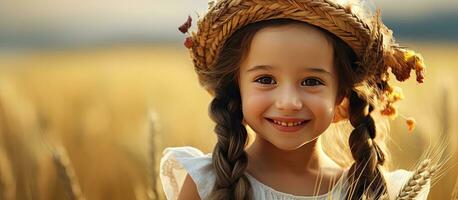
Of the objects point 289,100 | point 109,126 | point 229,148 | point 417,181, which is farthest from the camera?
point 109,126

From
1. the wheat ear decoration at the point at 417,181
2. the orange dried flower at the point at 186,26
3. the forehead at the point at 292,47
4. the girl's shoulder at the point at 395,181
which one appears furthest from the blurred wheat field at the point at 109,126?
the wheat ear decoration at the point at 417,181

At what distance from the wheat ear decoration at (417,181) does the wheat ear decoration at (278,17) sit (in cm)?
53

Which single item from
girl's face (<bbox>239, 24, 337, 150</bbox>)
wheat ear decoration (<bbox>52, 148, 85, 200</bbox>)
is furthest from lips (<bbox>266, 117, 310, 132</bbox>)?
wheat ear decoration (<bbox>52, 148, 85, 200</bbox>)

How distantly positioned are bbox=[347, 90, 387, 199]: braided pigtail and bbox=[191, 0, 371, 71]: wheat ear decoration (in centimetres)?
19

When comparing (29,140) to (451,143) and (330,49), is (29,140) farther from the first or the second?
(451,143)

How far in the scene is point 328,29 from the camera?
104 inches

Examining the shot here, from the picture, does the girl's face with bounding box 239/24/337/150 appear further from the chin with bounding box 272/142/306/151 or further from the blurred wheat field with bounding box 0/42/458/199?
the blurred wheat field with bounding box 0/42/458/199

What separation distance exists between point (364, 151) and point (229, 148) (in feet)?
1.31

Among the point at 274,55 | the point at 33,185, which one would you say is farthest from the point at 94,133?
the point at 274,55

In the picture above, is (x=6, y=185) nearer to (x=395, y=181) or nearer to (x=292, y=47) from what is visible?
(x=292, y=47)

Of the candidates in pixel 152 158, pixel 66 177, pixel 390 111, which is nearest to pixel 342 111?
pixel 390 111

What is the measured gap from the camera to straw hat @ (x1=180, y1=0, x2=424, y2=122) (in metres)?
2.61

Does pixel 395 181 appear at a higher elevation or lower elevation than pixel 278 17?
lower

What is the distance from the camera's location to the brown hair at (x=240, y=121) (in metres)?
2.70
